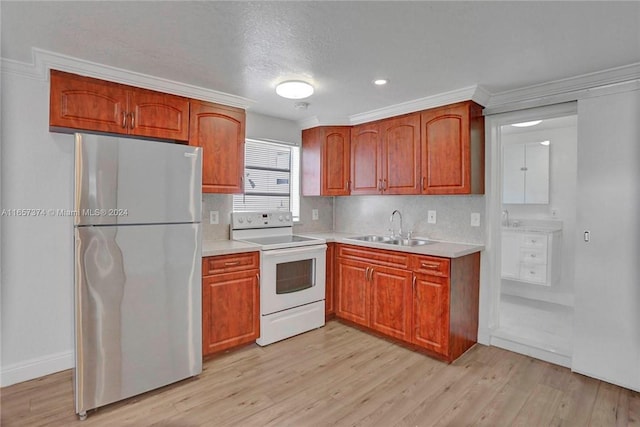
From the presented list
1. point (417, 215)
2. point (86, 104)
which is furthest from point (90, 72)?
point (417, 215)

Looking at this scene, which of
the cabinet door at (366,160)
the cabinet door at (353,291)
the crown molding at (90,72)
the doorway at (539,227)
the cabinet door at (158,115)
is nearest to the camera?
→ the crown molding at (90,72)

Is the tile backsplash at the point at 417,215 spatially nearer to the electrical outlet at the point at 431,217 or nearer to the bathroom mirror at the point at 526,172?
the electrical outlet at the point at 431,217

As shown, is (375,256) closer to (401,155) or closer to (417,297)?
(417,297)

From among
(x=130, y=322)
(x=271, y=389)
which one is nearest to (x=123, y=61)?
(x=130, y=322)

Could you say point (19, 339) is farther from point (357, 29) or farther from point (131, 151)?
point (357, 29)

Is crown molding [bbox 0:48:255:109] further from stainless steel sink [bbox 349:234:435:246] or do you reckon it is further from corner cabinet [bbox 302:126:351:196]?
stainless steel sink [bbox 349:234:435:246]

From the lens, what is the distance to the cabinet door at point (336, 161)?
3.84 m

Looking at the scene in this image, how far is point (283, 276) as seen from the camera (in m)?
3.17

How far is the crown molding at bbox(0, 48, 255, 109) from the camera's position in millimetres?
2164

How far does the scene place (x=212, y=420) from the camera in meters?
2.00

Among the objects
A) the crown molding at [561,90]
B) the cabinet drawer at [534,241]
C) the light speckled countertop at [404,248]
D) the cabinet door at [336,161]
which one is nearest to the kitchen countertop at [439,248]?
the light speckled countertop at [404,248]

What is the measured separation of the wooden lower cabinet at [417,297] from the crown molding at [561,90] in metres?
1.38

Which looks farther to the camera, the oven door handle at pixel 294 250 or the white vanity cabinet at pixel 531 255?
the white vanity cabinet at pixel 531 255

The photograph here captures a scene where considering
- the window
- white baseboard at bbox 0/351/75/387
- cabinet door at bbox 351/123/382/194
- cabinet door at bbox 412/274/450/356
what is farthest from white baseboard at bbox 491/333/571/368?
white baseboard at bbox 0/351/75/387
